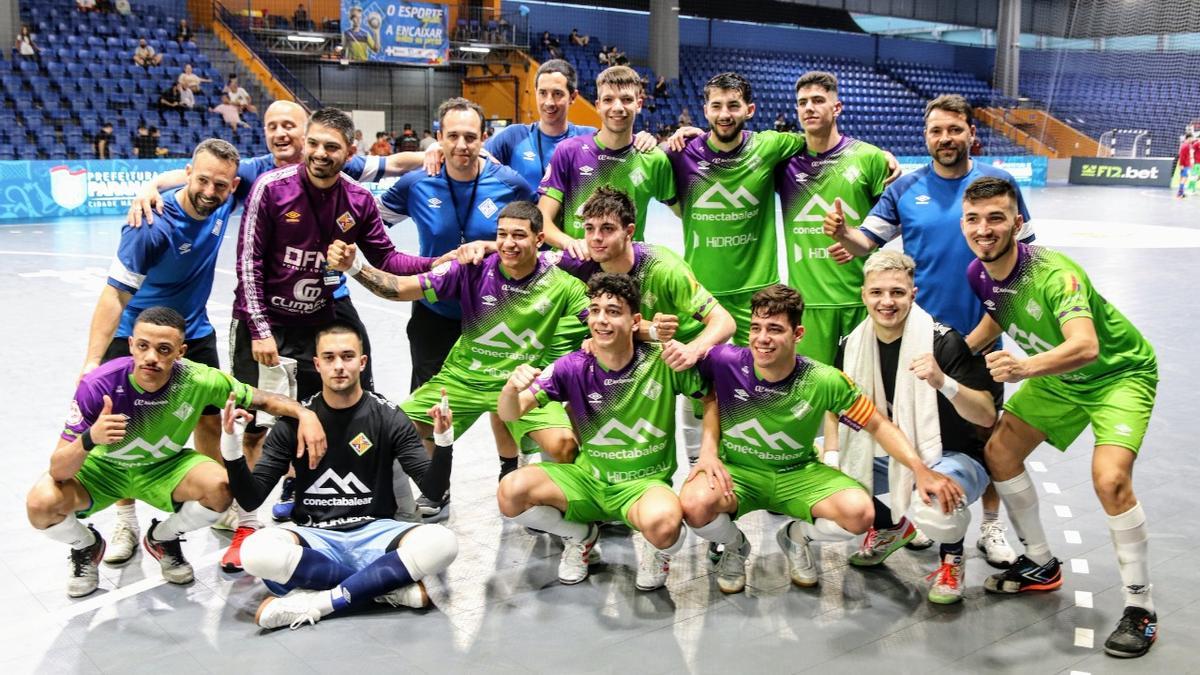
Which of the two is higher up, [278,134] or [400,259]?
[278,134]

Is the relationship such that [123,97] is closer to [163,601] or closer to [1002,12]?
[163,601]

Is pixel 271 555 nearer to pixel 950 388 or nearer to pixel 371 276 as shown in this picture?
pixel 371 276

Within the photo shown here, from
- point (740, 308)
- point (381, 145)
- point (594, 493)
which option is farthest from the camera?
point (381, 145)

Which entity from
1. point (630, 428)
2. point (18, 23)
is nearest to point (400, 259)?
point (630, 428)

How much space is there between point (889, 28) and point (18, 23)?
35.5m

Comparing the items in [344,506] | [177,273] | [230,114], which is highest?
[230,114]

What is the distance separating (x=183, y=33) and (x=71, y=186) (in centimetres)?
643

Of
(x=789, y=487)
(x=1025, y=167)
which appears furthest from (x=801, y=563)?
(x=1025, y=167)

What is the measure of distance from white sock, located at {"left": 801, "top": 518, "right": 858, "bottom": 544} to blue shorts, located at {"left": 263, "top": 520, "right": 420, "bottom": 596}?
174 centimetres

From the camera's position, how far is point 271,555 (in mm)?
4414

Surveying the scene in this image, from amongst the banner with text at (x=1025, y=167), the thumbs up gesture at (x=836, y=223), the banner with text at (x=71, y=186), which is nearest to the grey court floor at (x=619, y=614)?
the thumbs up gesture at (x=836, y=223)

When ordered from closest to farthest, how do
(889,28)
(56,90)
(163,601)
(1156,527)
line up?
(163,601) < (1156,527) < (56,90) < (889,28)

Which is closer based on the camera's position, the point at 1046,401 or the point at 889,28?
the point at 1046,401

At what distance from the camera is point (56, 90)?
21703 millimetres
